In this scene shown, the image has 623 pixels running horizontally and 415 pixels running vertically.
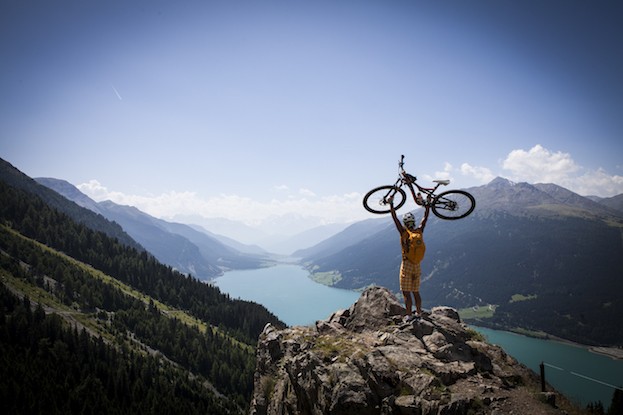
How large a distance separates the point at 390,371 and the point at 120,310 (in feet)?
480

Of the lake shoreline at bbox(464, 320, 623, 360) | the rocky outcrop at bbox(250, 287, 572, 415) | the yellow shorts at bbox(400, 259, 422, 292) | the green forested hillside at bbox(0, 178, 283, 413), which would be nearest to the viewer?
the rocky outcrop at bbox(250, 287, 572, 415)

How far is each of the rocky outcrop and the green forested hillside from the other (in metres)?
88.1

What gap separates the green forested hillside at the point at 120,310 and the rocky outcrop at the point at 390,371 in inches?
3467

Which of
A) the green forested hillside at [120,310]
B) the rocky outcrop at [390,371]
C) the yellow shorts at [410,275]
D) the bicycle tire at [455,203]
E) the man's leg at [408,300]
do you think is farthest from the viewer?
the green forested hillside at [120,310]

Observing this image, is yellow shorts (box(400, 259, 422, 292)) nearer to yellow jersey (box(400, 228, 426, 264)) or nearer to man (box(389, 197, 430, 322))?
man (box(389, 197, 430, 322))

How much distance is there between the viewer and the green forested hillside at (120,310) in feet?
312

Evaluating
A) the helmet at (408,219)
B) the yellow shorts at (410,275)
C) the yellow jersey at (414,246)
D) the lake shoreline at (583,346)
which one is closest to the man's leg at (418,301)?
the yellow shorts at (410,275)

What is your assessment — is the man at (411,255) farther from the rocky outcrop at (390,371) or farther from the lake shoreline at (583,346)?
the lake shoreline at (583,346)

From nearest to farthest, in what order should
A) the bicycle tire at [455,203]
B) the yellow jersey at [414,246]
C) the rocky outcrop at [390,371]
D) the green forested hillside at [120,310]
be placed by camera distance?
the rocky outcrop at [390,371], the yellow jersey at [414,246], the bicycle tire at [455,203], the green forested hillside at [120,310]

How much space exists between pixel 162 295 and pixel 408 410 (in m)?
170

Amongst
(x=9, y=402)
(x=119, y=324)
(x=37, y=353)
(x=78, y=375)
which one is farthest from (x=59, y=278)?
(x=9, y=402)

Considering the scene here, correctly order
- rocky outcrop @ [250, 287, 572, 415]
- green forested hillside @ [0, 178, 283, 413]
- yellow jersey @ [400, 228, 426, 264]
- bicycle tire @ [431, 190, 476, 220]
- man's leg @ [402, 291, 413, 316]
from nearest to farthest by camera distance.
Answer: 1. rocky outcrop @ [250, 287, 572, 415]
2. yellow jersey @ [400, 228, 426, 264]
3. man's leg @ [402, 291, 413, 316]
4. bicycle tire @ [431, 190, 476, 220]
5. green forested hillside @ [0, 178, 283, 413]

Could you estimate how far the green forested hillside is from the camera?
95188 mm

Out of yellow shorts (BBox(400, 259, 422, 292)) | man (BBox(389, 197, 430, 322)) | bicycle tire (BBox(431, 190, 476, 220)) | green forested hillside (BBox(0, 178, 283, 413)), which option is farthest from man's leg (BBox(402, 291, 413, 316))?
green forested hillside (BBox(0, 178, 283, 413))
